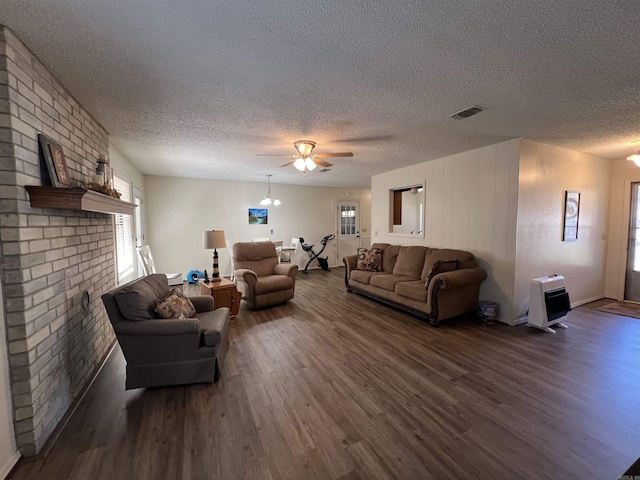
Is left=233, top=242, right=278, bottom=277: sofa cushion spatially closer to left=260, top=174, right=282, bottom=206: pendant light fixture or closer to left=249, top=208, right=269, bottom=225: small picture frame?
left=260, top=174, right=282, bottom=206: pendant light fixture

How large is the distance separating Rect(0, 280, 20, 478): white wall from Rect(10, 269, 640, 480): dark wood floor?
0.08 m

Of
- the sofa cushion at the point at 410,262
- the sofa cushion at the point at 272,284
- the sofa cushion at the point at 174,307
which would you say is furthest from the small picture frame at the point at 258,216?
the sofa cushion at the point at 174,307

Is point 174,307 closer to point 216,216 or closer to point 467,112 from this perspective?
point 467,112

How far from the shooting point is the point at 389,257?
204 inches

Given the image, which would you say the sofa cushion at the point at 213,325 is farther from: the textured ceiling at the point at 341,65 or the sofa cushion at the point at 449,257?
the sofa cushion at the point at 449,257

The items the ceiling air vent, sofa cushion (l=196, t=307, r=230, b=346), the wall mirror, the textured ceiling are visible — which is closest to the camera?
the textured ceiling

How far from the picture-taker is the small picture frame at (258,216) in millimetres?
7070

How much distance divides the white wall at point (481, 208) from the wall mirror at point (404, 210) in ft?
2.28

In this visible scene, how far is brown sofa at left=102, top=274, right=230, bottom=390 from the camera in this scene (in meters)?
2.19

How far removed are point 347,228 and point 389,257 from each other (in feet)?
A: 11.2

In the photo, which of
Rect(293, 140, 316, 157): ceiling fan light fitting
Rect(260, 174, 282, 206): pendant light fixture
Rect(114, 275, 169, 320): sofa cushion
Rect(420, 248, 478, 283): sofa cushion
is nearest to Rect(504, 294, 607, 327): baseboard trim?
Rect(420, 248, 478, 283): sofa cushion

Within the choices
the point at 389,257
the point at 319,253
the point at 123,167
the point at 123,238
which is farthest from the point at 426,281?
the point at 123,167

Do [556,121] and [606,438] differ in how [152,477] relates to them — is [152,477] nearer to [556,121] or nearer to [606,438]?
[606,438]

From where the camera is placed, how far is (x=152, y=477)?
1491 mm
